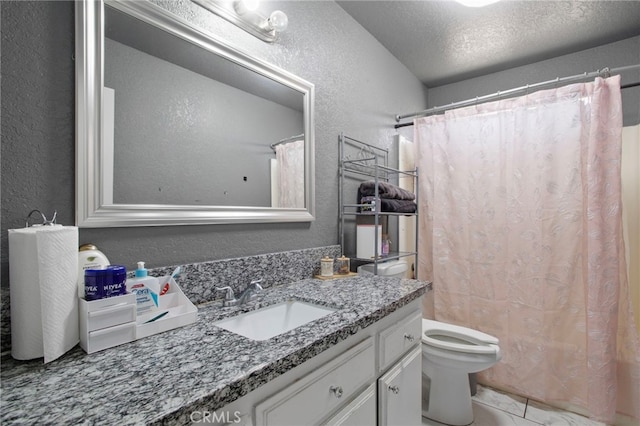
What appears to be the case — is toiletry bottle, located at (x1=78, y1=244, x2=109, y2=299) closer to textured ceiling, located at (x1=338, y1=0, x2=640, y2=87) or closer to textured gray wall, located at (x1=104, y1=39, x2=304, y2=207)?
textured gray wall, located at (x1=104, y1=39, x2=304, y2=207)

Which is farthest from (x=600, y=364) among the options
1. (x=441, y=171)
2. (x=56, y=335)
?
(x=56, y=335)

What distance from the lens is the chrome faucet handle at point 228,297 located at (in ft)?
3.41

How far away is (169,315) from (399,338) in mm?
802

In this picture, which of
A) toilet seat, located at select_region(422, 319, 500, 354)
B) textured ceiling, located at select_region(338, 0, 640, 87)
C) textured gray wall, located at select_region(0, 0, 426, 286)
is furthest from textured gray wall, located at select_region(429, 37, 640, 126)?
toilet seat, located at select_region(422, 319, 500, 354)

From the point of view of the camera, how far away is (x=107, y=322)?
69cm

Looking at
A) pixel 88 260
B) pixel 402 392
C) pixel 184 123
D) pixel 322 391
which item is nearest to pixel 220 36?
pixel 184 123

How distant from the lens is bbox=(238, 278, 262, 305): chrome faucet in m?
1.06

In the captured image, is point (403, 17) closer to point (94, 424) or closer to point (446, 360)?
point (446, 360)

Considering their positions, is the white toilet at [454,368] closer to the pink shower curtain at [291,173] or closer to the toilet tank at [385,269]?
the toilet tank at [385,269]

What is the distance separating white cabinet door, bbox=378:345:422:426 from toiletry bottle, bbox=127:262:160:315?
2.51 ft

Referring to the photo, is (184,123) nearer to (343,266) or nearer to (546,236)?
(343,266)

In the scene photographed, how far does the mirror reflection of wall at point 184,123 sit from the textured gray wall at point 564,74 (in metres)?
1.98

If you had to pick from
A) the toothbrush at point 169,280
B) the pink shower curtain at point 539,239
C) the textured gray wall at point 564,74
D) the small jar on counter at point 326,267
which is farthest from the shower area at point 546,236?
the toothbrush at point 169,280

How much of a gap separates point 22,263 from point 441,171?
2.20 metres
